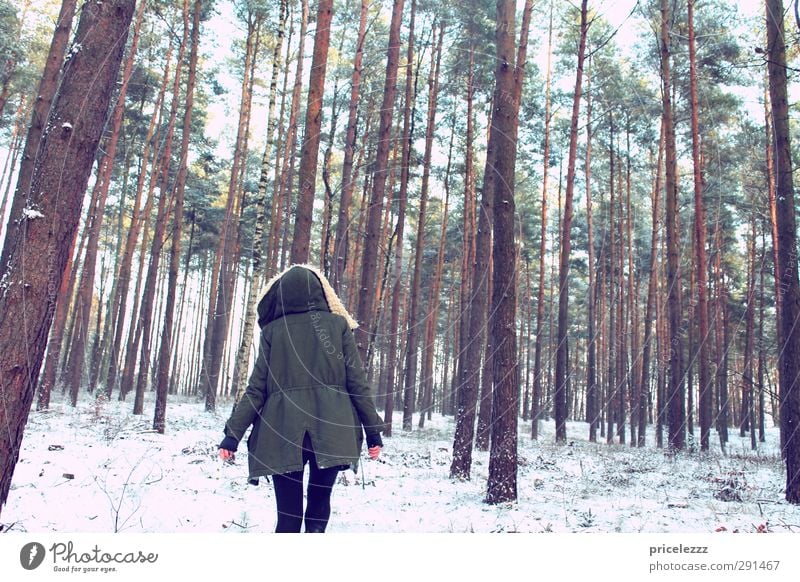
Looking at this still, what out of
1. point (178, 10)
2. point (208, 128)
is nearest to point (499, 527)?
point (178, 10)

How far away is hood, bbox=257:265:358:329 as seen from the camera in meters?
3.23

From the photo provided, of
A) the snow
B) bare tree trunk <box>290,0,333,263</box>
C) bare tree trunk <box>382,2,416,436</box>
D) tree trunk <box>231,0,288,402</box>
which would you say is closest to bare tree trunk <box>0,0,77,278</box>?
tree trunk <box>231,0,288,402</box>

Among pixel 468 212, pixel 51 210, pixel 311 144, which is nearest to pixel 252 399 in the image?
pixel 51 210

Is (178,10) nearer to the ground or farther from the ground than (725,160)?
farther from the ground

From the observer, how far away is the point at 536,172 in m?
19.2

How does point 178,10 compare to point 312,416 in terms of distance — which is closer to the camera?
point 312,416

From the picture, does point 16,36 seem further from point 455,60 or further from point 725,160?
point 725,160

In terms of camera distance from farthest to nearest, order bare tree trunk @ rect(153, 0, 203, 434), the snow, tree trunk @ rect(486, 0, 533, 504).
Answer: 1. bare tree trunk @ rect(153, 0, 203, 434)
2. tree trunk @ rect(486, 0, 533, 504)
3. the snow

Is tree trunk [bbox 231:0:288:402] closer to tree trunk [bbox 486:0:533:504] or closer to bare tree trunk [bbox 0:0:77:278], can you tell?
tree trunk [bbox 486:0:533:504]

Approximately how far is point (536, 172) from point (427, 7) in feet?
25.3

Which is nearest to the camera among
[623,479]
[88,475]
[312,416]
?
[312,416]

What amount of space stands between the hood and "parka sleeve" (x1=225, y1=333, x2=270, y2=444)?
0.69 ft

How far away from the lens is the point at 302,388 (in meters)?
3.08

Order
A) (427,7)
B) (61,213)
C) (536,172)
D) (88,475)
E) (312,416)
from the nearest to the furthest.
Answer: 1. (312,416)
2. (61,213)
3. (88,475)
4. (427,7)
5. (536,172)
